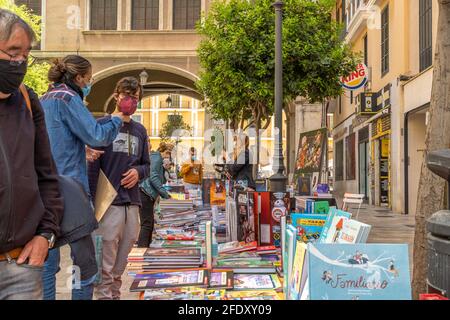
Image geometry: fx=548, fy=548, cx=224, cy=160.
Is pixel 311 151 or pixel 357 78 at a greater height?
pixel 357 78

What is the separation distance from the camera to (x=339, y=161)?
30312mm

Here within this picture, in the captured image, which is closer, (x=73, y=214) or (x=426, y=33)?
(x=73, y=214)

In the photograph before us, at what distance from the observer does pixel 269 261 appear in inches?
168

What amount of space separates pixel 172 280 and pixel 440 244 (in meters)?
1.65

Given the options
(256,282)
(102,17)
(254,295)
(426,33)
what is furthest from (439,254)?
(102,17)

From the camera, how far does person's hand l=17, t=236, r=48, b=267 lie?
2.19 meters

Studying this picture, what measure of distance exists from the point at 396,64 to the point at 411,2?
6.32ft

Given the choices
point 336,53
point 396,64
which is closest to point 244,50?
point 336,53

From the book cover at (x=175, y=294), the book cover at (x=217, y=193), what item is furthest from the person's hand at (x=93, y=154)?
the book cover at (x=217, y=193)

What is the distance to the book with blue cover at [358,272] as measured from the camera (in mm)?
2445

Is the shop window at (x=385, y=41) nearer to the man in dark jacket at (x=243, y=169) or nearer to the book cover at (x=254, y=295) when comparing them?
the man in dark jacket at (x=243, y=169)

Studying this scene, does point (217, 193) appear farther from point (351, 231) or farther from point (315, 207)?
point (351, 231)

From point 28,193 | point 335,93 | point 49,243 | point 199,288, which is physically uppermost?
point 335,93
